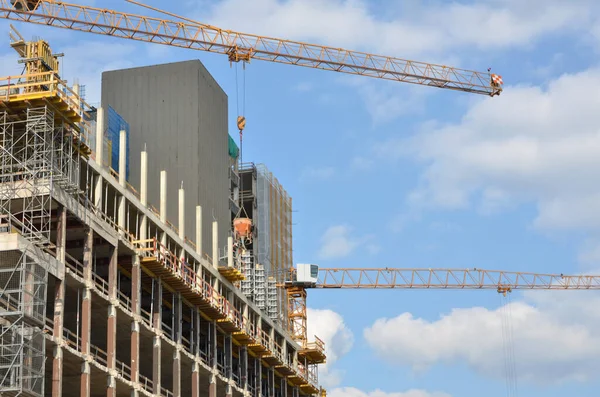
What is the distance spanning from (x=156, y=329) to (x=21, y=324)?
20.9 m

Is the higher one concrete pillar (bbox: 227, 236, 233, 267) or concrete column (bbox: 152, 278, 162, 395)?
concrete pillar (bbox: 227, 236, 233, 267)

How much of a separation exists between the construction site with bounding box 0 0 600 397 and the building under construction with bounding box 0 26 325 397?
0.14 metres

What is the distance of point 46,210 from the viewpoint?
6988cm

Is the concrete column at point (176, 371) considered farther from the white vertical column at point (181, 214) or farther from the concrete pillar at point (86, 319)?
the concrete pillar at point (86, 319)

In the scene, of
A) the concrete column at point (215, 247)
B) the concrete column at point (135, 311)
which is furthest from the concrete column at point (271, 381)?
the concrete column at point (135, 311)

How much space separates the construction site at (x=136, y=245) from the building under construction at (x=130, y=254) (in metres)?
0.14

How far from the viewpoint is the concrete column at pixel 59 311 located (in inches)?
2638

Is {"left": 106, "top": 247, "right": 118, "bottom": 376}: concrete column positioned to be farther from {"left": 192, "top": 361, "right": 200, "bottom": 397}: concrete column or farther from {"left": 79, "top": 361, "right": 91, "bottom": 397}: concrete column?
{"left": 192, "top": 361, "right": 200, "bottom": 397}: concrete column

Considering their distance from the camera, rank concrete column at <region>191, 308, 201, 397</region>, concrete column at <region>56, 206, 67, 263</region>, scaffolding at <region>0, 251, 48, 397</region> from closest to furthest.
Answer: scaffolding at <region>0, 251, 48, 397</region> → concrete column at <region>56, 206, 67, 263</region> → concrete column at <region>191, 308, 201, 397</region>

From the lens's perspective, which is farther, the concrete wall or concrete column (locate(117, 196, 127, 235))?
the concrete wall

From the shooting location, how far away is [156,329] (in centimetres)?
8300

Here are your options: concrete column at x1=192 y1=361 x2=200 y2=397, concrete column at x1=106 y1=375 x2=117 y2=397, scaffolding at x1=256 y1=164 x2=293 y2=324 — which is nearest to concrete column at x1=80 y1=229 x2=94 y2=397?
concrete column at x1=106 y1=375 x2=117 y2=397

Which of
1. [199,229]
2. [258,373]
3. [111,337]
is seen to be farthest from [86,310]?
[258,373]

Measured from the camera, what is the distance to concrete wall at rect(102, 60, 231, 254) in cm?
10112
